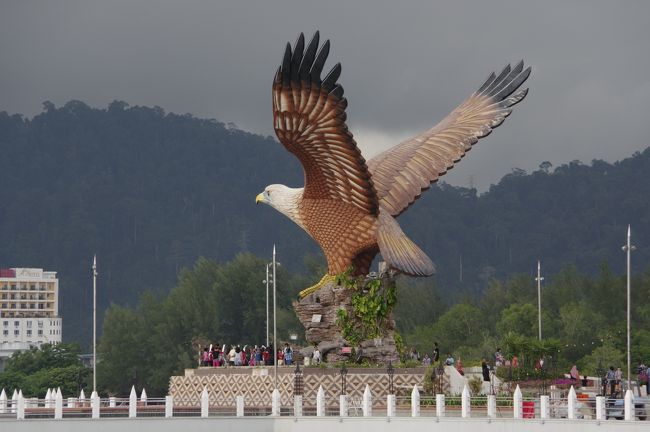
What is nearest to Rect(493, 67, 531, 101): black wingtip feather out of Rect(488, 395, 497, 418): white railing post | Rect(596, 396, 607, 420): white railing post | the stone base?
the stone base

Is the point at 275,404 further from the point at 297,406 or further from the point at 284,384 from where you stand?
the point at 284,384

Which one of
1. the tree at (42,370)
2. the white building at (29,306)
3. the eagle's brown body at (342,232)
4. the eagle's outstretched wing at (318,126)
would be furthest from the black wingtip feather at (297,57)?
the white building at (29,306)

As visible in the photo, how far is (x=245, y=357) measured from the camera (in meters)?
52.6

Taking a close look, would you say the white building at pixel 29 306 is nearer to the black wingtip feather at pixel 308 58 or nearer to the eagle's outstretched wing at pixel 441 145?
the eagle's outstretched wing at pixel 441 145

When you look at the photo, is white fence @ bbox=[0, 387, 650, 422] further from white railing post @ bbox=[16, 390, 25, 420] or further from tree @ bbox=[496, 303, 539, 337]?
tree @ bbox=[496, 303, 539, 337]

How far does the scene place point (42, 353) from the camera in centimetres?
10312

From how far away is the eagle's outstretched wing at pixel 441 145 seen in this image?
167 ft

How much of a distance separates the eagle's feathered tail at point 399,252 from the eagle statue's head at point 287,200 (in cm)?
284

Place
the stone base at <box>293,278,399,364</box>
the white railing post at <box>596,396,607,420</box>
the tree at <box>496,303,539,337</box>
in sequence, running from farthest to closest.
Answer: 1. the tree at <box>496,303,539,337</box>
2. the stone base at <box>293,278,399,364</box>
3. the white railing post at <box>596,396,607,420</box>

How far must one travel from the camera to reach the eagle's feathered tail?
46.8 metres

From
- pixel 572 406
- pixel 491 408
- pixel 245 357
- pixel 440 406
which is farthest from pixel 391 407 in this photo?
pixel 245 357

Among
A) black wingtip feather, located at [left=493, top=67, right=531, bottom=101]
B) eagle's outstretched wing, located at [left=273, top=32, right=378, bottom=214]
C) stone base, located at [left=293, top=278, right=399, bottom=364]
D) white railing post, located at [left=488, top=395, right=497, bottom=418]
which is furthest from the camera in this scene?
black wingtip feather, located at [left=493, top=67, right=531, bottom=101]

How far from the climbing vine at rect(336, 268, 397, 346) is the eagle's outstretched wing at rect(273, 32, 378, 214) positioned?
2530mm

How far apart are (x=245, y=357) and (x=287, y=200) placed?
5901 millimetres
